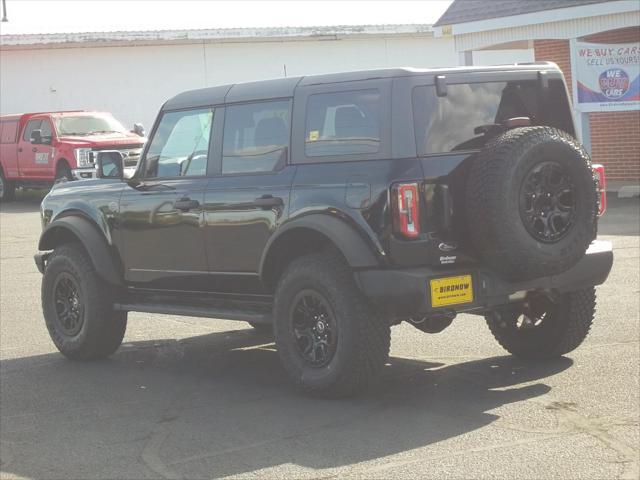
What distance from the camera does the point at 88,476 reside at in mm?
5984

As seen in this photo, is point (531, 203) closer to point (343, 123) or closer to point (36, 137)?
point (343, 123)

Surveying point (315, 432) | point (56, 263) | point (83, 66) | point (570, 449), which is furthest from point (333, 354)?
point (83, 66)

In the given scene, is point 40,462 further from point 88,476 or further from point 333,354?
point 333,354

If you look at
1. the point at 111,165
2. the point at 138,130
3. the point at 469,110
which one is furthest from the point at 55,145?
the point at 469,110

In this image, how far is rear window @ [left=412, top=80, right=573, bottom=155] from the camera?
720 centimetres

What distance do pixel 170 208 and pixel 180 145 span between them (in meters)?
0.48

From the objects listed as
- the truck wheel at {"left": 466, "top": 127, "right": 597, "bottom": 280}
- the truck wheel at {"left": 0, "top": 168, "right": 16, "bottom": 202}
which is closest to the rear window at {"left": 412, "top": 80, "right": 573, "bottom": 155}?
the truck wheel at {"left": 466, "top": 127, "right": 597, "bottom": 280}

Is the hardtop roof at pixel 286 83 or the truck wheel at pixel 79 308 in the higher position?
the hardtop roof at pixel 286 83

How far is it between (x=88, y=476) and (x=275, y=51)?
100 feet

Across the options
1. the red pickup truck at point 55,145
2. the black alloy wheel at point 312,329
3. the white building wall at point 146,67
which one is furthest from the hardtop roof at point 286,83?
Answer: the white building wall at point 146,67

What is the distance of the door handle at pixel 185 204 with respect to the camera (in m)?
8.30

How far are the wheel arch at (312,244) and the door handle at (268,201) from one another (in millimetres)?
207

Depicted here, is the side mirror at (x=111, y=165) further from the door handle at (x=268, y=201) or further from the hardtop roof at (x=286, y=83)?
the door handle at (x=268, y=201)

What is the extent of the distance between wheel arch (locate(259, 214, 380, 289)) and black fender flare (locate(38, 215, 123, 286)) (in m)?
1.64
